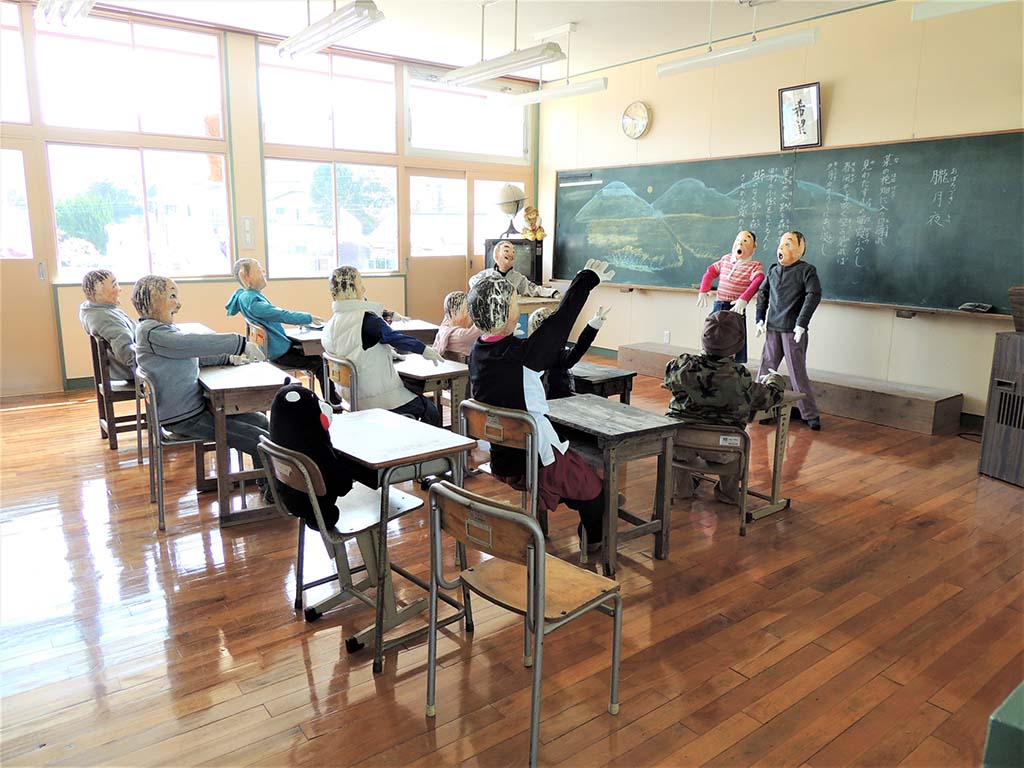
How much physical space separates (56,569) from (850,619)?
3.13 m

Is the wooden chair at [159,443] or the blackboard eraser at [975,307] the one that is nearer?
the wooden chair at [159,443]

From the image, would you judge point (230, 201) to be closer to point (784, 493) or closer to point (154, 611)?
point (154, 611)

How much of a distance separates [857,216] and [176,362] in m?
5.11

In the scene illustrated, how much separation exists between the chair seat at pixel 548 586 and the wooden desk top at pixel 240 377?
1690 millimetres

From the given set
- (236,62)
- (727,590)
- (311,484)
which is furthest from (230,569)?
(236,62)

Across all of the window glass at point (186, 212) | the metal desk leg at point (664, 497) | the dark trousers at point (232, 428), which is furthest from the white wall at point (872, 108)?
the dark trousers at point (232, 428)

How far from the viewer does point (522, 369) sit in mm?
2559

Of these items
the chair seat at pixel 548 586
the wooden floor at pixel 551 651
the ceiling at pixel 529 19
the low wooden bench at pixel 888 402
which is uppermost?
the ceiling at pixel 529 19

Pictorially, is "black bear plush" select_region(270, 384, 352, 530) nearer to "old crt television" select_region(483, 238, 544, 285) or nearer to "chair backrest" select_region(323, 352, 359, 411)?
"chair backrest" select_region(323, 352, 359, 411)

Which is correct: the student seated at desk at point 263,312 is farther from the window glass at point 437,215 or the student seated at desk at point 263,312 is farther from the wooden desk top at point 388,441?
the window glass at point 437,215

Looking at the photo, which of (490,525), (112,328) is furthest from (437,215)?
(490,525)

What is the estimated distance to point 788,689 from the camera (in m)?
2.17

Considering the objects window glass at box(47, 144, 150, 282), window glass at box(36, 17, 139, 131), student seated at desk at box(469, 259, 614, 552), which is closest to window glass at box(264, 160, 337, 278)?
window glass at box(47, 144, 150, 282)

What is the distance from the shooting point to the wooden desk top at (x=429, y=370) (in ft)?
12.5
